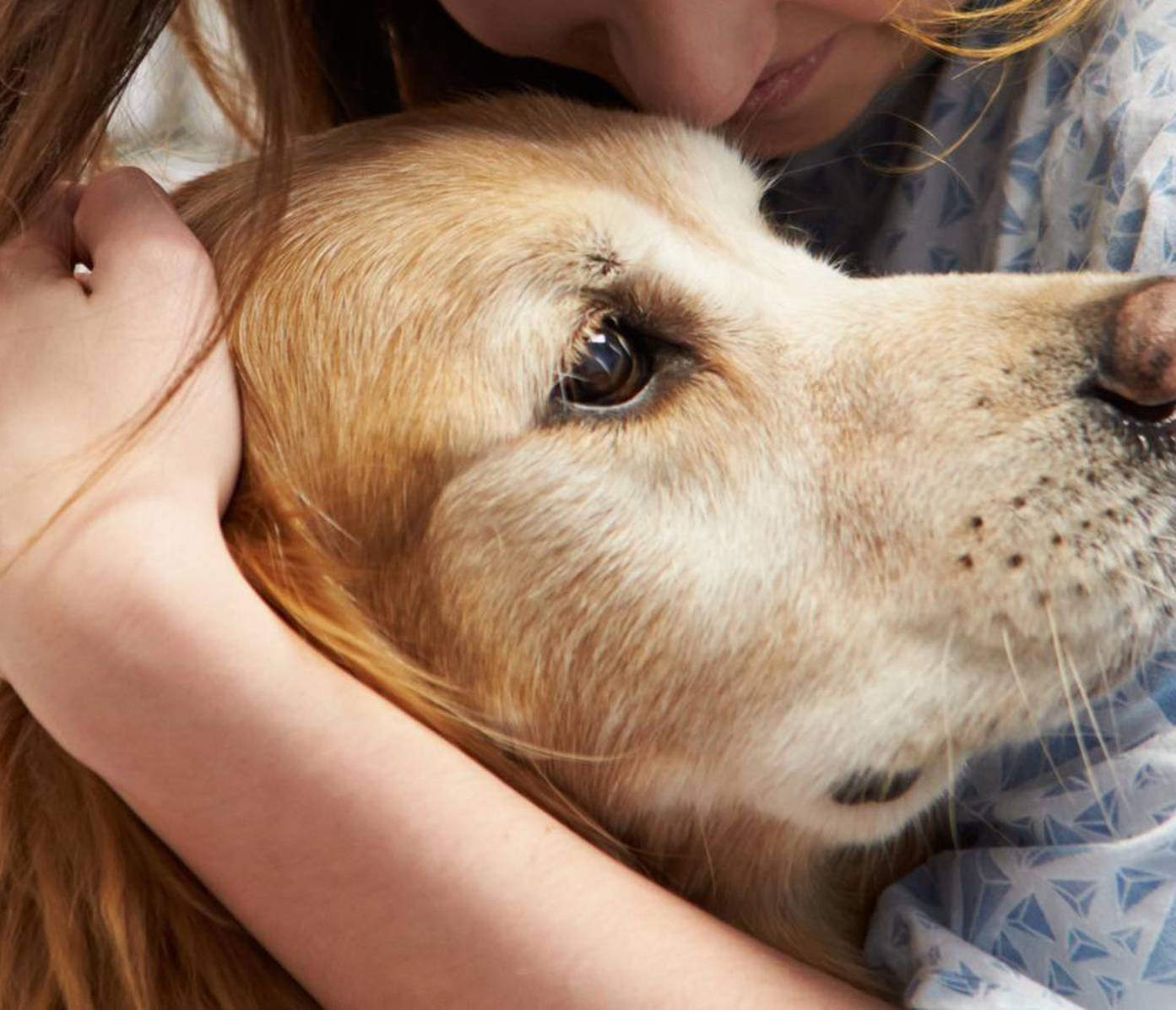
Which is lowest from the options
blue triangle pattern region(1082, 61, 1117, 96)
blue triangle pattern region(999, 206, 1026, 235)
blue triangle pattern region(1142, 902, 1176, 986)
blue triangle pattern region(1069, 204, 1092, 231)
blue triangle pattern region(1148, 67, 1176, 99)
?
blue triangle pattern region(1142, 902, 1176, 986)

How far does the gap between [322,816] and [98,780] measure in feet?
0.65

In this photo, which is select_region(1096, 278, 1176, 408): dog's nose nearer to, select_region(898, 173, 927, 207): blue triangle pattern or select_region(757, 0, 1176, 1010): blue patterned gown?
select_region(757, 0, 1176, 1010): blue patterned gown

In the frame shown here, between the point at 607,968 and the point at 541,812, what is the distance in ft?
0.41

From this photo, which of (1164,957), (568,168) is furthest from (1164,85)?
(1164,957)

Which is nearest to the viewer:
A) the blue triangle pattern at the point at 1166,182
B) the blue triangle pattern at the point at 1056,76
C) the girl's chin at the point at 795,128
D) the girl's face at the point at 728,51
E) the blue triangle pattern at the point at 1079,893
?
the blue triangle pattern at the point at 1079,893

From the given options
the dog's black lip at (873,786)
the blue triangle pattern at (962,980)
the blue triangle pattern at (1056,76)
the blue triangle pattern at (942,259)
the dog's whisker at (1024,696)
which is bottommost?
the blue triangle pattern at (962,980)

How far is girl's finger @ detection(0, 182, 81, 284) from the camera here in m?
1.14

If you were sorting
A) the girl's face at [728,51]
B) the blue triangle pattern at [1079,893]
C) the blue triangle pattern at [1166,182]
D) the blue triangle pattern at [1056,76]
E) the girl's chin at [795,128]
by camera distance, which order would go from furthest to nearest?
the girl's chin at [795,128] < the blue triangle pattern at [1056,76] < the girl's face at [728,51] < the blue triangle pattern at [1166,182] < the blue triangle pattern at [1079,893]

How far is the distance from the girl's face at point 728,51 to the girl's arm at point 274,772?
55cm

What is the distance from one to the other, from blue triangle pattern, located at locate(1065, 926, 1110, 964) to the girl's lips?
2.87ft

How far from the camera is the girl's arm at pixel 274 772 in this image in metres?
0.98

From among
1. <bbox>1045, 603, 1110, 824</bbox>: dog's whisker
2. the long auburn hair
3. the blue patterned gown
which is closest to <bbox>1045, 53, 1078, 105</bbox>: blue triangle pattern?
the blue patterned gown

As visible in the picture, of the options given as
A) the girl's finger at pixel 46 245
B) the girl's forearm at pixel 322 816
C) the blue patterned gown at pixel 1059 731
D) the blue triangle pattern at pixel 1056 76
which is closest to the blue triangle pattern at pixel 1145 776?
the blue patterned gown at pixel 1059 731

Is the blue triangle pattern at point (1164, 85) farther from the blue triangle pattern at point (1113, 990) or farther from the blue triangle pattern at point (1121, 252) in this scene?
the blue triangle pattern at point (1113, 990)
